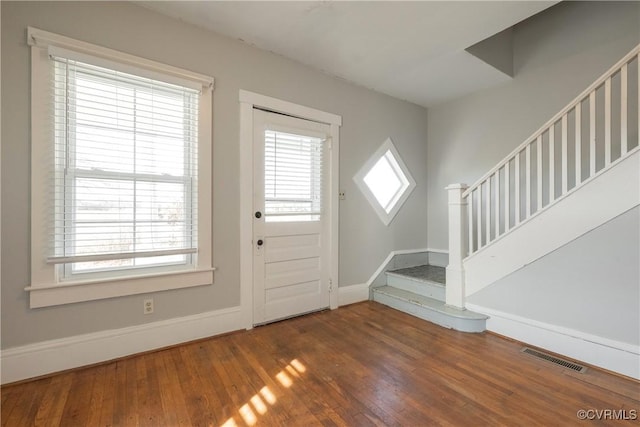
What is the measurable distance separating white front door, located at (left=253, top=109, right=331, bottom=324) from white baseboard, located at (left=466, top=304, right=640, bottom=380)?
1.76 metres

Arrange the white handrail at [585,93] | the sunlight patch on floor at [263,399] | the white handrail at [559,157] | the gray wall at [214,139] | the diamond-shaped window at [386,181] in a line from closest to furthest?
the sunlight patch on floor at [263,399] → the gray wall at [214,139] → the white handrail at [585,93] → the white handrail at [559,157] → the diamond-shaped window at [386,181]

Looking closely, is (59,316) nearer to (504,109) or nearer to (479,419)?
(479,419)

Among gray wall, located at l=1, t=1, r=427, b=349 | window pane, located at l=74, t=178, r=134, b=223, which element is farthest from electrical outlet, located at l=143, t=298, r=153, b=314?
window pane, located at l=74, t=178, r=134, b=223

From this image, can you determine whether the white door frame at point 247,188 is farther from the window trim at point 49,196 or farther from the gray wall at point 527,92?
the gray wall at point 527,92

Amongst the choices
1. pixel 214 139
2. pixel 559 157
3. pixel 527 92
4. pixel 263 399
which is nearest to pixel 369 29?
pixel 214 139

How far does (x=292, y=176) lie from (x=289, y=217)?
1.46 feet

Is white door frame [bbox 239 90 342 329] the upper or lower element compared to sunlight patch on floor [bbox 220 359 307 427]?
upper

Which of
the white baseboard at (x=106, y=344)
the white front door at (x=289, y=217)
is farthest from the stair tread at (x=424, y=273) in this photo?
the white baseboard at (x=106, y=344)

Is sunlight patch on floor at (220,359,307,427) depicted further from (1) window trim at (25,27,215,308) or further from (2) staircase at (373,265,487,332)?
(2) staircase at (373,265,487,332)

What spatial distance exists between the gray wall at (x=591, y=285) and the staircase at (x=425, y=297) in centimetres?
44

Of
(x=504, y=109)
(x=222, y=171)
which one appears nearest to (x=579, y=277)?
(x=504, y=109)

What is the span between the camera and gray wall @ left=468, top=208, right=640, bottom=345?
1.93 metres

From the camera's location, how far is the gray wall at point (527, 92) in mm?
2716

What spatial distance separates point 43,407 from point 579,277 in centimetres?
373
